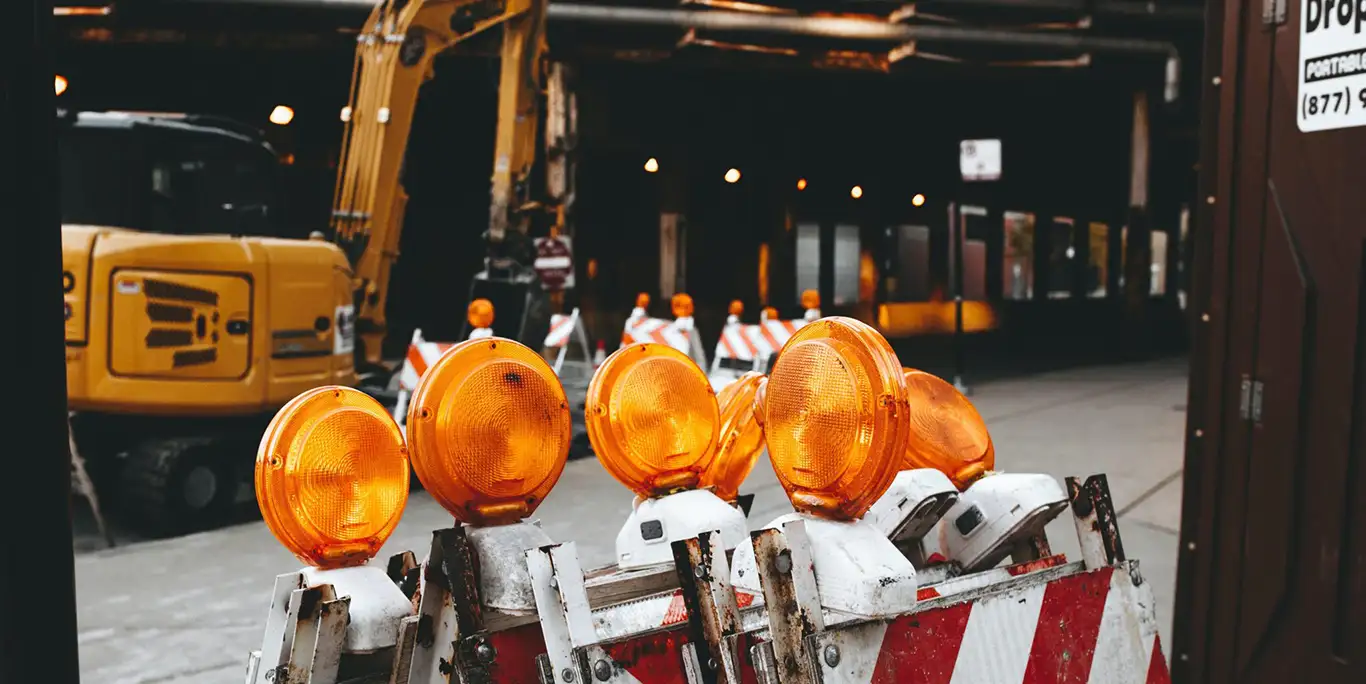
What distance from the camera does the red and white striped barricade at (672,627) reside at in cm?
187

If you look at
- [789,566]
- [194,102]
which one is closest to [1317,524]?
[789,566]

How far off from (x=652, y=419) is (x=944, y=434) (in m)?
0.80

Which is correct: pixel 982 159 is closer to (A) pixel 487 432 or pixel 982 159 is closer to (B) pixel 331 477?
(A) pixel 487 432

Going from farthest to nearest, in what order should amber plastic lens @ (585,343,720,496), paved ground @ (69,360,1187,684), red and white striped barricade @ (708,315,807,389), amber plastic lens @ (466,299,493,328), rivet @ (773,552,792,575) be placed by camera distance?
red and white striped barricade @ (708,315,807,389) → amber plastic lens @ (466,299,493,328) → paved ground @ (69,360,1187,684) → amber plastic lens @ (585,343,720,496) → rivet @ (773,552,792,575)

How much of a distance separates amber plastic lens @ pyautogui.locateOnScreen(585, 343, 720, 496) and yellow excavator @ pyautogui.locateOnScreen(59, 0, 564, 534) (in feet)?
15.8

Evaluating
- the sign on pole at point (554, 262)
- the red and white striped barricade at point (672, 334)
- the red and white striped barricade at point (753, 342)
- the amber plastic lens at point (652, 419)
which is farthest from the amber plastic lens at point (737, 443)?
the sign on pole at point (554, 262)

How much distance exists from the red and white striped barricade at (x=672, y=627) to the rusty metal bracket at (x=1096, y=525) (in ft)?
0.67

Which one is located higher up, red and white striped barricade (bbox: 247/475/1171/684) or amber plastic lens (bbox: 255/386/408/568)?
amber plastic lens (bbox: 255/386/408/568)

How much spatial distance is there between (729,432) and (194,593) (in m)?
3.46

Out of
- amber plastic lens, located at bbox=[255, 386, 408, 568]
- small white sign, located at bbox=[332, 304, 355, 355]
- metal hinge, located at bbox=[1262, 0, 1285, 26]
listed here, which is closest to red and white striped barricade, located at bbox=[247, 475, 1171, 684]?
amber plastic lens, located at bbox=[255, 386, 408, 568]

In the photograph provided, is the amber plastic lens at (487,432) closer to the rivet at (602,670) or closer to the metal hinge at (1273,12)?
the rivet at (602,670)

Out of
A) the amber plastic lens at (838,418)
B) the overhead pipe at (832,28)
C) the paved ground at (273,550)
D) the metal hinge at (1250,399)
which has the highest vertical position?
the overhead pipe at (832,28)

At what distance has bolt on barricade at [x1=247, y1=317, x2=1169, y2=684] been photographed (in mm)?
1904

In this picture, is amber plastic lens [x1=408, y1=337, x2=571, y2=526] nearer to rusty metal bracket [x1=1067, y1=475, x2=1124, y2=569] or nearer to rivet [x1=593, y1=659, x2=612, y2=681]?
rivet [x1=593, y1=659, x2=612, y2=681]
